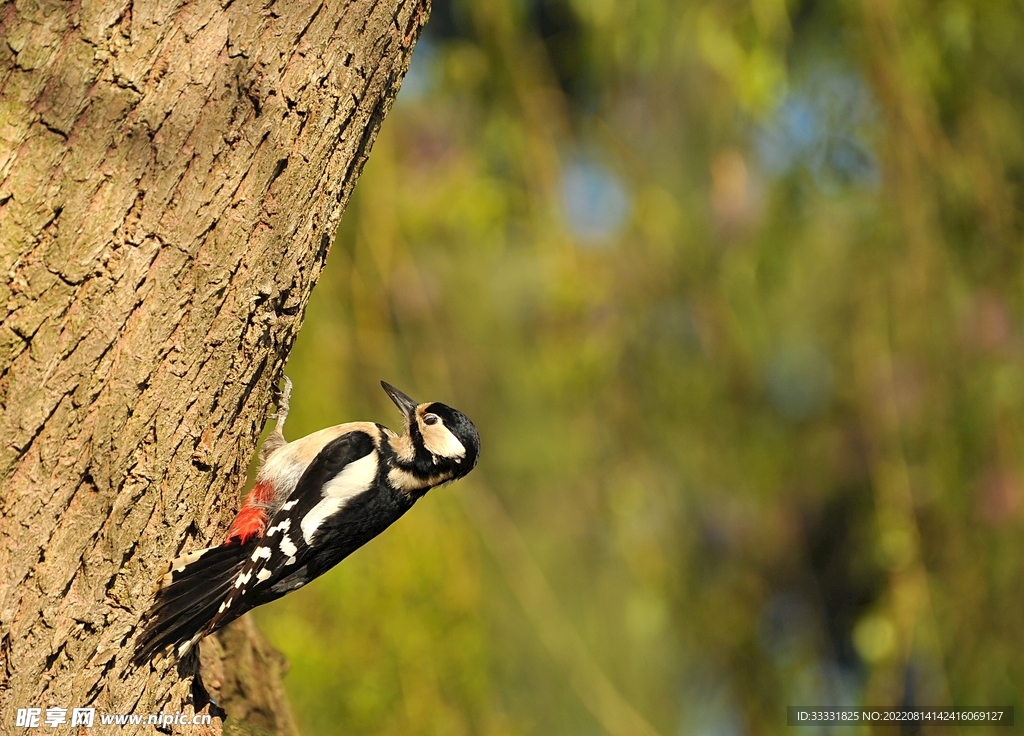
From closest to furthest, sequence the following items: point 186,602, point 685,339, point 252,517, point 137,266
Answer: point 137,266
point 186,602
point 252,517
point 685,339

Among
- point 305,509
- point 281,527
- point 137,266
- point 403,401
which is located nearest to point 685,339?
point 403,401

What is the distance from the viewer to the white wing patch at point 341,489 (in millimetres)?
2629

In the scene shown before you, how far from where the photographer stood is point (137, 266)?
5.57 ft

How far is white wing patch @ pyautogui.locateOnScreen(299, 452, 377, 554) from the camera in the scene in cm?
263

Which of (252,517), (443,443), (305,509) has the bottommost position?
(443,443)

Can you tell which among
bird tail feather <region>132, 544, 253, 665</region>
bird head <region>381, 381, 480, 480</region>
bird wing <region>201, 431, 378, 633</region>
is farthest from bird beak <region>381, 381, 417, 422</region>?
bird tail feather <region>132, 544, 253, 665</region>

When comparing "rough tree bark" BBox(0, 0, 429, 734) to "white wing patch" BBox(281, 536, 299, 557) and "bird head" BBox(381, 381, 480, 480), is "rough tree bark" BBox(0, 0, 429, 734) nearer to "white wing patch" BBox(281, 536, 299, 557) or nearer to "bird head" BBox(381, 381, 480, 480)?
"white wing patch" BBox(281, 536, 299, 557)

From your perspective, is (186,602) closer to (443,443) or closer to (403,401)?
(443,443)

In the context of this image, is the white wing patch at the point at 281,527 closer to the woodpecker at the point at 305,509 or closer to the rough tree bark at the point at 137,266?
the woodpecker at the point at 305,509

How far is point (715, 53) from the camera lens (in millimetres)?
3314

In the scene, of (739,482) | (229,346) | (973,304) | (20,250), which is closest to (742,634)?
(739,482)

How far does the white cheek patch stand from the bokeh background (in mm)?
326

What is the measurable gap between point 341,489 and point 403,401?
0.56 m

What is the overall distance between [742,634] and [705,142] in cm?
180
